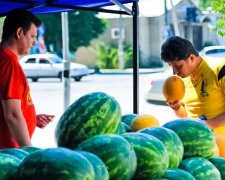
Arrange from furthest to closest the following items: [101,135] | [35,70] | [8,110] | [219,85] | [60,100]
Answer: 1. [35,70]
2. [60,100]
3. [219,85]
4. [8,110]
5. [101,135]

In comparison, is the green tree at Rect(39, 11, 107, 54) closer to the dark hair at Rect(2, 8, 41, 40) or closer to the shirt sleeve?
the dark hair at Rect(2, 8, 41, 40)

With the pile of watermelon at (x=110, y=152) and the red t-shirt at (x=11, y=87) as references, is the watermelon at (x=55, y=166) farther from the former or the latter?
the red t-shirt at (x=11, y=87)

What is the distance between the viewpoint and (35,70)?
25047mm

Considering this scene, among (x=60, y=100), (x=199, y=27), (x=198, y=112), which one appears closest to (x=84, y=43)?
(x=199, y=27)

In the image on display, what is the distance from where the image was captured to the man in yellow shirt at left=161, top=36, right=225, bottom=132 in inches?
129

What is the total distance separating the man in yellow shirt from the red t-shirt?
93cm

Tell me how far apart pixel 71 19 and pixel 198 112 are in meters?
32.3

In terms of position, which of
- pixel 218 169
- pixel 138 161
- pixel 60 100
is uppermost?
pixel 138 161

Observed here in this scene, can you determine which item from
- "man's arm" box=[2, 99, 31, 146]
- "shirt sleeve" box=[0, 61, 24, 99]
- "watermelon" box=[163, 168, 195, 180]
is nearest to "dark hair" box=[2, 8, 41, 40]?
"shirt sleeve" box=[0, 61, 24, 99]

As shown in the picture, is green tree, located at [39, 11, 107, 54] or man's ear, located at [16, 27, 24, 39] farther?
green tree, located at [39, 11, 107, 54]

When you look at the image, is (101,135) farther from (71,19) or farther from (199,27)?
(199,27)

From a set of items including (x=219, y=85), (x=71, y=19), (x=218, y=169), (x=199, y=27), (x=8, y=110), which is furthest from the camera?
(x=199, y=27)

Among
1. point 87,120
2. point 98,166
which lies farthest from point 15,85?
point 98,166

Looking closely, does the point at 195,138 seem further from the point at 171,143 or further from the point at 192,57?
the point at 192,57
